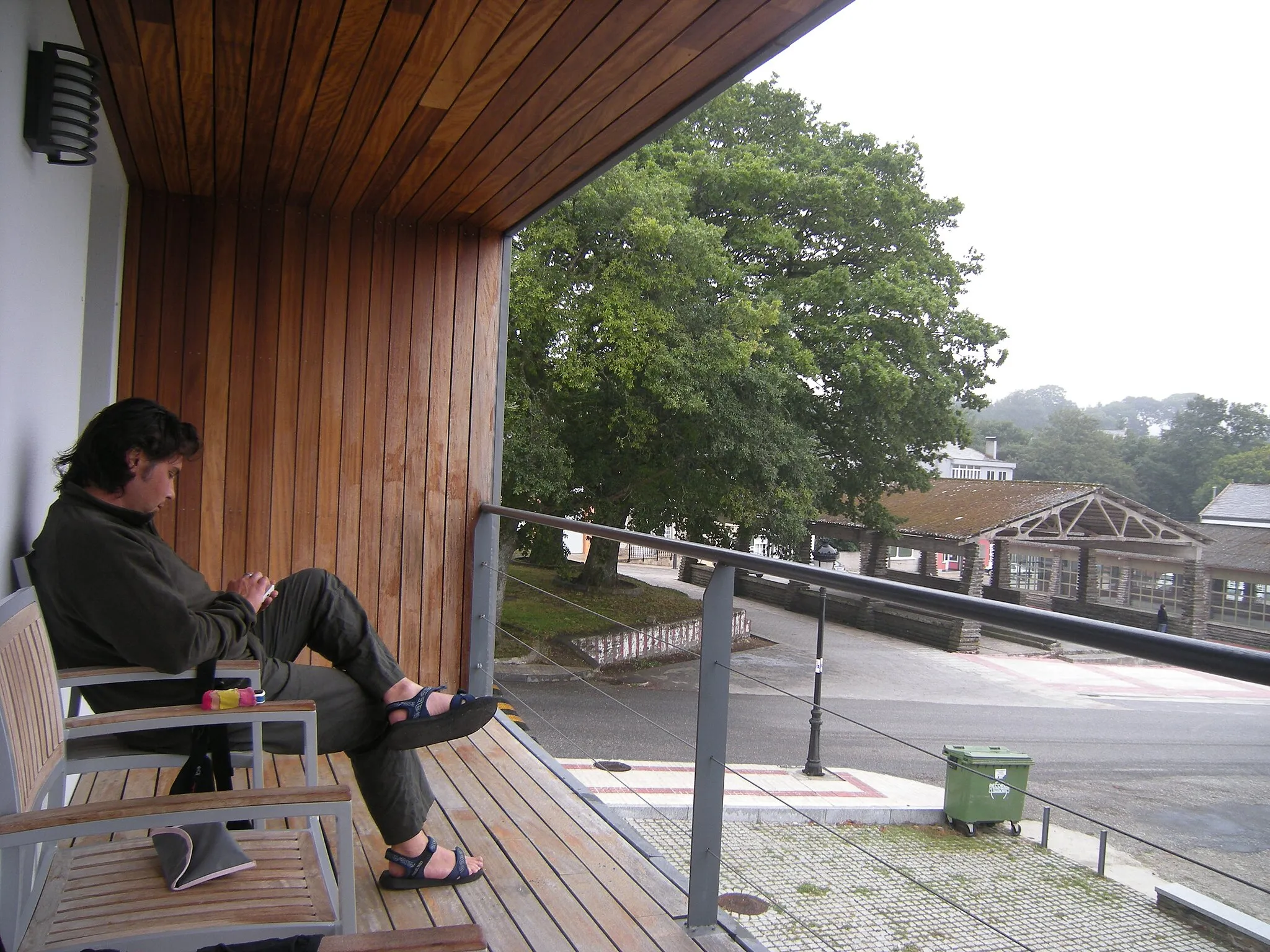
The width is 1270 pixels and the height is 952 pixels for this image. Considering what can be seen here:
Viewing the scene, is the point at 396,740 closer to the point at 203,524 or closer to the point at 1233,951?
the point at 203,524

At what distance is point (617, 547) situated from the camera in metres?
18.6

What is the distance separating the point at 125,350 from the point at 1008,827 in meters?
10.8

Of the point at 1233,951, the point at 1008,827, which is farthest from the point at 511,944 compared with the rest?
the point at 1008,827

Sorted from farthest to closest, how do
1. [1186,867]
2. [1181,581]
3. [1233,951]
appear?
[1181,581], [1186,867], [1233,951]

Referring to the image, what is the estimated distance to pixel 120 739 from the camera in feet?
5.55

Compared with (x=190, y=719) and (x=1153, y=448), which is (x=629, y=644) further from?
(x=1153, y=448)

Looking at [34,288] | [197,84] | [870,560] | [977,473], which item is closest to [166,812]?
[34,288]

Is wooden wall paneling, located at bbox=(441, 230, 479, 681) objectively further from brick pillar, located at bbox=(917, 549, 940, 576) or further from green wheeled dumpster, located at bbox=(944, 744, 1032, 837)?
brick pillar, located at bbox=(917, 549, 940, 576)

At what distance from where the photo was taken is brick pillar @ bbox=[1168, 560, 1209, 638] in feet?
84.9

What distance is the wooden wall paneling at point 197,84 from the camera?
6.20ft

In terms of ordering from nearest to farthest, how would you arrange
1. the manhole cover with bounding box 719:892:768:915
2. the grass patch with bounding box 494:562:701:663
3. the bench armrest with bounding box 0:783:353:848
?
1. the bench armrest with bounding box 0:783:353:848
2. the manhole cover with bounding box 719:892:768:915
3. the grass patch with bounding box 494:562:701:663

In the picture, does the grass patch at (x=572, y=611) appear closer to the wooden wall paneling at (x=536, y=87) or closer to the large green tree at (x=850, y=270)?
the large green tree at (x=850, y=270)

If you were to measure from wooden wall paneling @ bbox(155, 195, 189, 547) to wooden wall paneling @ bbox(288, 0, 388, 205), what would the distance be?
474 millimetres

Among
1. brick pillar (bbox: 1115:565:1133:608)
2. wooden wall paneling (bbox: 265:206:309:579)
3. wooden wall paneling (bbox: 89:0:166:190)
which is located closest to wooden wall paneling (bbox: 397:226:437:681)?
wooden wall paneling (bbox: 265:206:309:579)
